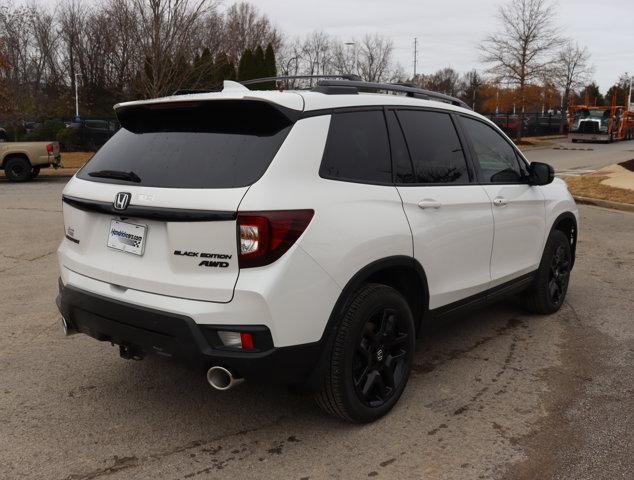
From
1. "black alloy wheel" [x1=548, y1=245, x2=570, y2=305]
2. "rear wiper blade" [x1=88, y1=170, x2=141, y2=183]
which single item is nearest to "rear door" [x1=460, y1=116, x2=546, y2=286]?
"black alloy wheel" [x1=548, y1=245, x2=570, y2=305]

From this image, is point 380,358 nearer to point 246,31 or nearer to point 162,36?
point 162,36

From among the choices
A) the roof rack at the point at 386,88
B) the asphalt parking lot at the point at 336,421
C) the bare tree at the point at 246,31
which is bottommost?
the asphalt parking lot at the point at 336,421

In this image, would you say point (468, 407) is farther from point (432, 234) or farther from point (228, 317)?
point (228, 317)

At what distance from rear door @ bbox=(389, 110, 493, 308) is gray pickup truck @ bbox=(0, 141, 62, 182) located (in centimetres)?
1645

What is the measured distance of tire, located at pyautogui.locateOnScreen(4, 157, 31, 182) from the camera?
17.6m

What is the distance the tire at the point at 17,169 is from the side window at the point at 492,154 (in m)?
16.4

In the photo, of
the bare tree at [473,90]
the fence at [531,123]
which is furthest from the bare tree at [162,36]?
the bare tree at [473,90]

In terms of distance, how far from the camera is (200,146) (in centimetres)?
304

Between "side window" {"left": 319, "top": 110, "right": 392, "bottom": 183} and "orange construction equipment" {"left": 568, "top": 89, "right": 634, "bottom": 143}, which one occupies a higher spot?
"orange construction equipment" {"left": 568, "top": 89, "right": 634, "bottom": 143}

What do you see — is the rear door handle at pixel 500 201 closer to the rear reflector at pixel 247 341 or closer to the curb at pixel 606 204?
the rear reflector at pixel 247 341

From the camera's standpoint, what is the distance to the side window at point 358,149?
3.10 meters

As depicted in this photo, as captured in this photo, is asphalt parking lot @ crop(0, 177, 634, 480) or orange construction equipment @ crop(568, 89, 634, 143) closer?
asphalt parking lot @ crop(0, 177, 634, 480)

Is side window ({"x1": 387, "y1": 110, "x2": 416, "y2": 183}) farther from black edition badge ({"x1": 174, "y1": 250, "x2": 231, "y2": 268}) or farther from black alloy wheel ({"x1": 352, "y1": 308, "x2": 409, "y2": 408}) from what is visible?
black edition badge ({"x1": 174, "y1": 250, "x2": 231, "y2": 268})

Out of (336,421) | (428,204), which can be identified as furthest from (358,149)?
(336,421)
